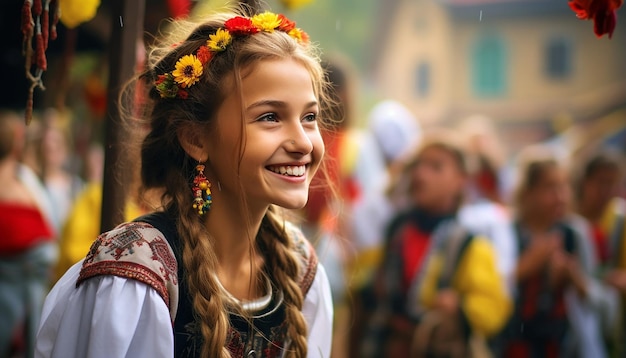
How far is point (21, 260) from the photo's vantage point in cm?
463

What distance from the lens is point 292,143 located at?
6.44 feet

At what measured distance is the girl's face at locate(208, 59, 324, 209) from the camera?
1.94 metres

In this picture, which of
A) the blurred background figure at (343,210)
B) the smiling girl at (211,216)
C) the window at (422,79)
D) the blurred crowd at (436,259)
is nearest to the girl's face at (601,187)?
the blurred crowd at (436,259)

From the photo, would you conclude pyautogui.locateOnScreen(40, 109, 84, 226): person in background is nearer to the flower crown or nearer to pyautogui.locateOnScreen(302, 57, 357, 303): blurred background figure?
pyautogui.locateOnScreen(302, 57, 357, 303): blurred background figure

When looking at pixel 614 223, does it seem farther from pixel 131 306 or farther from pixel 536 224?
pixel 131 306

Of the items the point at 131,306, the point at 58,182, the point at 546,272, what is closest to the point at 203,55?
the point at 131,306

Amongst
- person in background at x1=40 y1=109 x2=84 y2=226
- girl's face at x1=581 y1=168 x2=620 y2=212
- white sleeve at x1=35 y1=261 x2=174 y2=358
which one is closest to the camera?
white sleeve at x1=35 y1=261 x2=174 y2=358

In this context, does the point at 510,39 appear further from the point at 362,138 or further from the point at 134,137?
the point at 134,137

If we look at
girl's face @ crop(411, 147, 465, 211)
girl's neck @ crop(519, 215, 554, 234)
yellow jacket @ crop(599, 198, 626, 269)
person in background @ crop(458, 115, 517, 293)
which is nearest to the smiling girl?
girl's face @ crop(411, 147, 465, 211)

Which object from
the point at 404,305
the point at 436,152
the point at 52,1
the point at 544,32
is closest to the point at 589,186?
the point at 436,152

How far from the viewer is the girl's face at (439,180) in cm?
484

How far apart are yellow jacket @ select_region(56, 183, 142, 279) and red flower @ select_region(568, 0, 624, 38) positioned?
10.4 ft

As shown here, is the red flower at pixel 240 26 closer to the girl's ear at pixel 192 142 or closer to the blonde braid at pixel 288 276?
the girl's ear at pixel 192 142

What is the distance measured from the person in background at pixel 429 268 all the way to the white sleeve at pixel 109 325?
3058 millimetres
